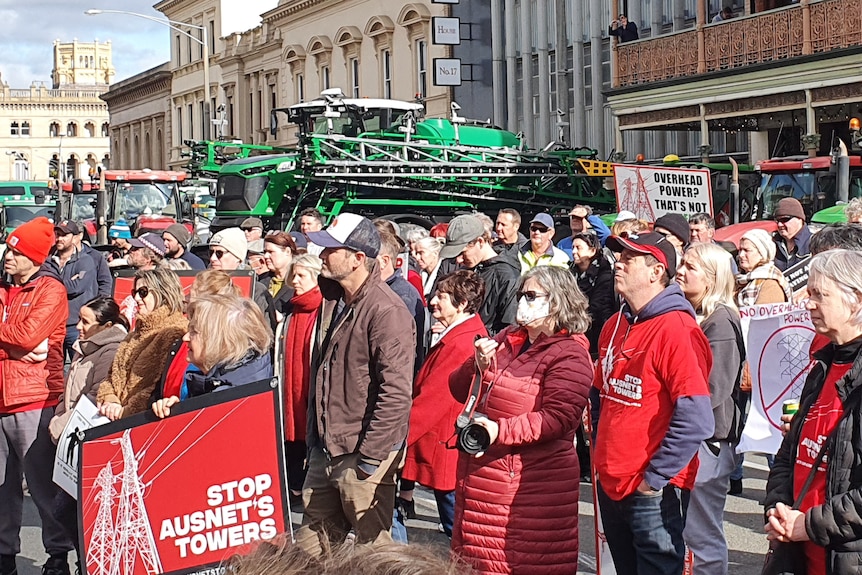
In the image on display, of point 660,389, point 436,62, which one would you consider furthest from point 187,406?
point 436,62

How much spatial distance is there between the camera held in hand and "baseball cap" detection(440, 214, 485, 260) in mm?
3627

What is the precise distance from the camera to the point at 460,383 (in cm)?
591

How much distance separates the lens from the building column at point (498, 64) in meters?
38.3

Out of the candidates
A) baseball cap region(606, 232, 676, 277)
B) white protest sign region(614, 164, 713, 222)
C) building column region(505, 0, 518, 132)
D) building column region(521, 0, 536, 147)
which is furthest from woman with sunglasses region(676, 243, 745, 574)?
building column region(505, 0, 518, 132)

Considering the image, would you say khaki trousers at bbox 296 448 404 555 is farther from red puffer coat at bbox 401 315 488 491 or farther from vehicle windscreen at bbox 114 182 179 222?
vehicle windscreen at bbox 114 182 179 222

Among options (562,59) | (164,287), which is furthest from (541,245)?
(562,59)

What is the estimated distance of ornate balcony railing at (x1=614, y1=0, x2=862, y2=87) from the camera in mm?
20578

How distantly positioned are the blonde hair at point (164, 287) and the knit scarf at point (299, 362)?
87cm

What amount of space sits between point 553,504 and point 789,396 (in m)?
2.39

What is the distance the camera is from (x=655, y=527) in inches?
195

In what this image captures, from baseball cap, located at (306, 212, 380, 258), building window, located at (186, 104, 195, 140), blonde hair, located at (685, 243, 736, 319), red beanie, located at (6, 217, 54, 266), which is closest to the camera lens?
→ baseball cap, located at (306, 212, 380, 258)

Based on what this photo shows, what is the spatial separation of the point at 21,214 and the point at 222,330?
3205 centimetres

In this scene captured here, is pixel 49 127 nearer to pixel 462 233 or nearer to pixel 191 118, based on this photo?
pixel 191 118

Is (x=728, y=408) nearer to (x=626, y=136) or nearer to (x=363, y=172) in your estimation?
(x=363, y=172)
